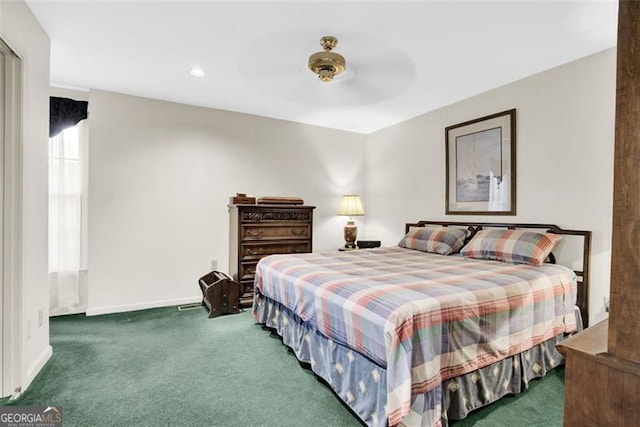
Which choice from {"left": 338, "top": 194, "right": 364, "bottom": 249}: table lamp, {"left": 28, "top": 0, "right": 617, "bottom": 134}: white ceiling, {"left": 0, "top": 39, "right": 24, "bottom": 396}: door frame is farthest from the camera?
{"left": 338, "top": 194, "right": 364, "bottom": 249}: table lamp

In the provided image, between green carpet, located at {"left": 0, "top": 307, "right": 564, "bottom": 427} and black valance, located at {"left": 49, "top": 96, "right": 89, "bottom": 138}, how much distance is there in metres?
2.07

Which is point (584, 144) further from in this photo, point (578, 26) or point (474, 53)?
point (474, 53)

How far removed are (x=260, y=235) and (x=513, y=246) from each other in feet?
8.74

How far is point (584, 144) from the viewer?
2.56m

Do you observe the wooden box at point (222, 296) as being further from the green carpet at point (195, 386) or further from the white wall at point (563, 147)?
the white wall at point (563, 147)

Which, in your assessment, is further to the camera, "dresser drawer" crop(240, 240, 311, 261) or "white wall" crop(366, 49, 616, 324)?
"dresser drawer" crop(240, 240, 311, 261)

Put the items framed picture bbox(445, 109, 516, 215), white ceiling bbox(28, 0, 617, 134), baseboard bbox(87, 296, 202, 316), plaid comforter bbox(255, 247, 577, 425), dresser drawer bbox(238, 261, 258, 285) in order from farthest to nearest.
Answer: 1. dresser drawer bbox(238, 261, 258, 285)
2. baseboard bbox(87, 296, 202, 316)
3. framed picture bbox(445, 109, 516, 215)
4. white ceiling bbox(28, 0, 617, 134)
5. plaid comforter bbox(255, 247, 577, 425)

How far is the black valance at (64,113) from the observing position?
321cm

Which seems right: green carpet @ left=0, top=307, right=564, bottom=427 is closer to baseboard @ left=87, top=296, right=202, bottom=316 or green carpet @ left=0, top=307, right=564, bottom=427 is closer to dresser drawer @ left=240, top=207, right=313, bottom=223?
baseboard @ left=87, top=296, right=202, bottom=316

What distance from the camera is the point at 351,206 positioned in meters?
4.65

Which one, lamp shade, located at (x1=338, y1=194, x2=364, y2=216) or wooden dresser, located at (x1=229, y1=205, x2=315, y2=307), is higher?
lamp shade, located at (x1=338, y1=194, x2=364, y2=216)

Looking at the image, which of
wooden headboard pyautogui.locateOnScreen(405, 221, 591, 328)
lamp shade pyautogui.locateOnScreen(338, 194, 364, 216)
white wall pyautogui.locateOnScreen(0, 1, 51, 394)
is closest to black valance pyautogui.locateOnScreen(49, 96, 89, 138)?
white wall pyautogui.locateOnScreen(0, 1, 51, 394)

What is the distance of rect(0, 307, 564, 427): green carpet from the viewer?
169 cm

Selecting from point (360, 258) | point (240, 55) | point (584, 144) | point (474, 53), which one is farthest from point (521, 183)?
point (240, 55)
